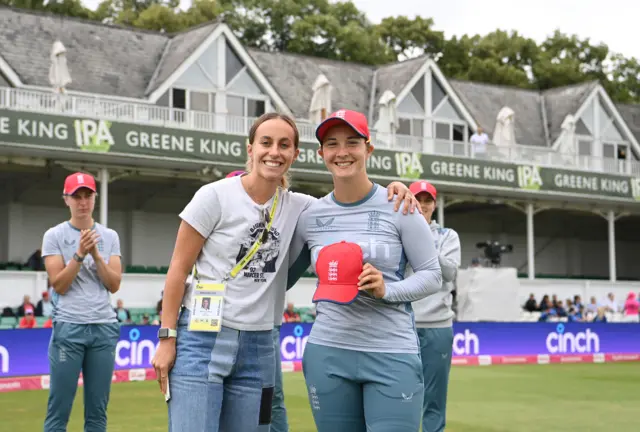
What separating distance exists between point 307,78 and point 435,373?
99.4ft

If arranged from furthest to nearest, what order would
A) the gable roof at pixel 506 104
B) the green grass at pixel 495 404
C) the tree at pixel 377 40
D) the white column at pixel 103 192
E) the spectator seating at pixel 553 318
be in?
the tree at pixel 377 40 → the gable roof at pixel 506 104 → the spectator seating at pixel 553 318 → the white column at pixel 103 192 → the green grass at pixel 495 404

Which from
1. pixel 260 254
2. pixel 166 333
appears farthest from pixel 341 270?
pixel 166 333

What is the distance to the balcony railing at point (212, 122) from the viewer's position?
26547mm

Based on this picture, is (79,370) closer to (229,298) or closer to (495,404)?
(229,298)

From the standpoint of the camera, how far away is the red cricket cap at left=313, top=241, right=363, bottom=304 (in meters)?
4.34

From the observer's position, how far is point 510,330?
21797 millimetres

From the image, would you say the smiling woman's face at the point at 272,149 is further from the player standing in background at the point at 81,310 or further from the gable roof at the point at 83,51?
the gable roof at the point at 83,51

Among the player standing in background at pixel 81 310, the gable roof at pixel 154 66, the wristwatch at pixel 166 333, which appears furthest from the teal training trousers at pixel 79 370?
the gable roof at pixel 154 66

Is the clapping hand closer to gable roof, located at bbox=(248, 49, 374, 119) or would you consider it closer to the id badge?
the id badge

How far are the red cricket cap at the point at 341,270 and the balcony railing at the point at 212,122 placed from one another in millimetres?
21980

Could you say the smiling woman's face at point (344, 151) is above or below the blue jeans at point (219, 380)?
above

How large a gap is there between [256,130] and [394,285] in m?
1.00

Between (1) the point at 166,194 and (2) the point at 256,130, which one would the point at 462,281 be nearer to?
(1) the point at 166,194

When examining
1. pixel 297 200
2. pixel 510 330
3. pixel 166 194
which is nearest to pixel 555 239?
pixel 166 194
